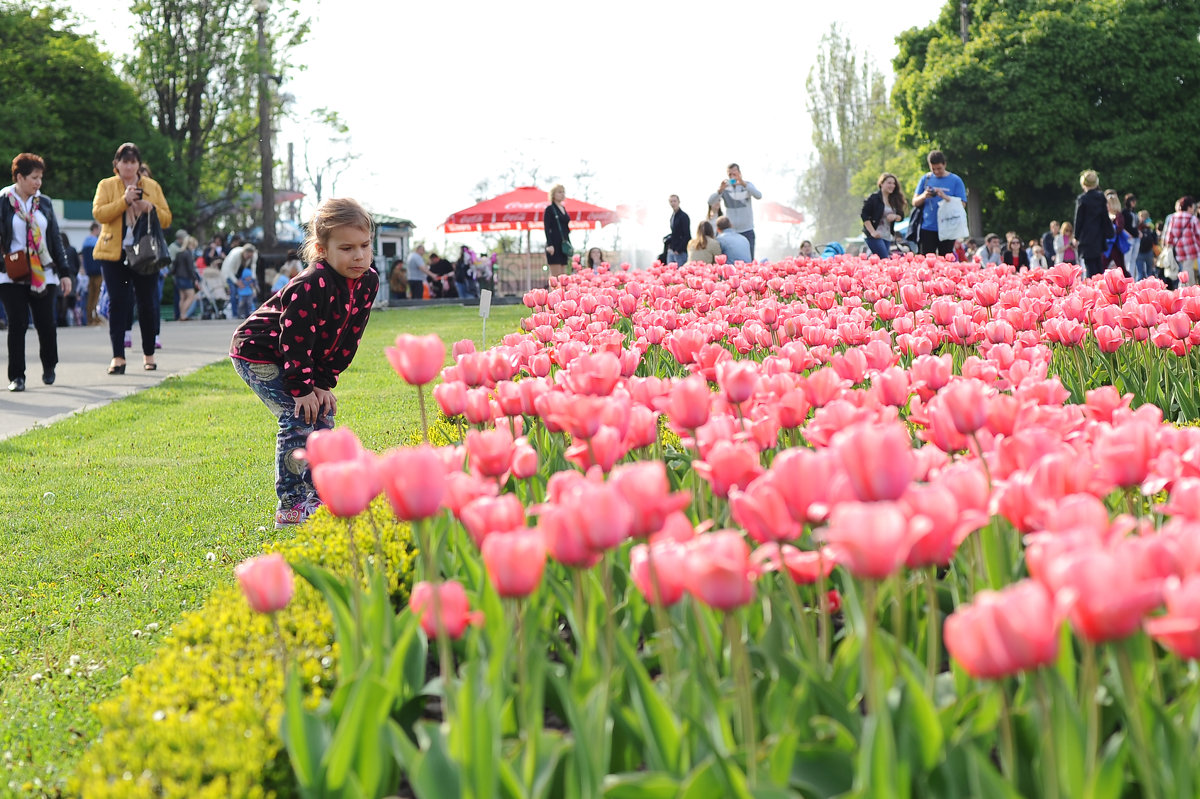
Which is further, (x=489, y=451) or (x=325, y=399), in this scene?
(x=325, y=399)

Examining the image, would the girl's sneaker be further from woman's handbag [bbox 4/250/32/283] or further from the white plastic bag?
the white plastic bag

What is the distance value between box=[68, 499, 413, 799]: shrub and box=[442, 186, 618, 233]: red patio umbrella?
29033mm

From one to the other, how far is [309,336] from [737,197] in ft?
39.2

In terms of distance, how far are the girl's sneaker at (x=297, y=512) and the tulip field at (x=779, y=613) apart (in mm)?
2429

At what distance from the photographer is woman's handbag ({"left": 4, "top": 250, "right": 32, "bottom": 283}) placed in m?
9.84

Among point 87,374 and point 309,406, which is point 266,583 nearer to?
point 309,406

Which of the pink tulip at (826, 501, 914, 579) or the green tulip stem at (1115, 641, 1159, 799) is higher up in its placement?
the pink tulip at (826, 501, 914, 579)

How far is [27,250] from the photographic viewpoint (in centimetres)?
989

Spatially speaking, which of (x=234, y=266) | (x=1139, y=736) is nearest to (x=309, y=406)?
(x=1139, y=736)

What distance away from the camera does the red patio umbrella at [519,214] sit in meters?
31.8

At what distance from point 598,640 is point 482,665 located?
0.91 feet

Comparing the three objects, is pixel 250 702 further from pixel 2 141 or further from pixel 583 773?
pixel 2 141

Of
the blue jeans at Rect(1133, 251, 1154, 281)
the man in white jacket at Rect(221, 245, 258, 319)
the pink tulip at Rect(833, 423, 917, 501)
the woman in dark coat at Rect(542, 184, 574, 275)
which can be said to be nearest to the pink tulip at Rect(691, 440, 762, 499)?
the pink tulip at Rect(833, 423, 917, 501)

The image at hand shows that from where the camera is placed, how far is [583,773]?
1766 millimetres
